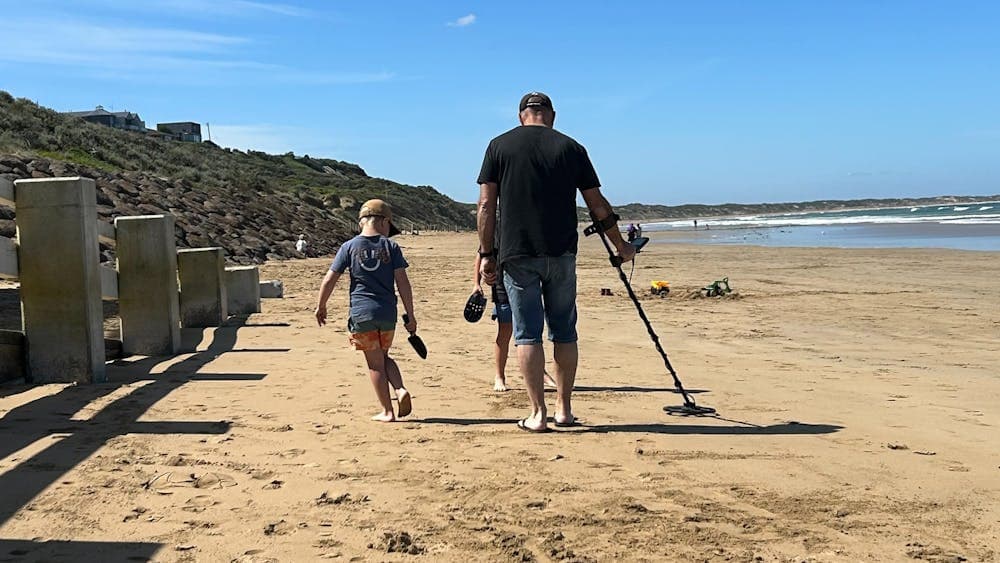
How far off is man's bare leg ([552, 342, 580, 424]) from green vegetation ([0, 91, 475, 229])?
20.5 meters

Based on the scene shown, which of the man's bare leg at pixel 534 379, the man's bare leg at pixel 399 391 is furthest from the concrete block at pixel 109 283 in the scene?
the man's bare leg at pixel 534 379

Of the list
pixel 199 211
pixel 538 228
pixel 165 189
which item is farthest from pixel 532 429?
pixel 165 189

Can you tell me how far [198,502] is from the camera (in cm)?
389

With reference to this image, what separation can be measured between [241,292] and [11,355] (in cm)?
520

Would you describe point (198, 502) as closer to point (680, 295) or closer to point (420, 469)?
point (420, 469)

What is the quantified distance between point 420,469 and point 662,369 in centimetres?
375

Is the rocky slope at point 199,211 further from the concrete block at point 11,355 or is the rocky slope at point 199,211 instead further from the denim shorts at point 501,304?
the denim shorts at point 501,304

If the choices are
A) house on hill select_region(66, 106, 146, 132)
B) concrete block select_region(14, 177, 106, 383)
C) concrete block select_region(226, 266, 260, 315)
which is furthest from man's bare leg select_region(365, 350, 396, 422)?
house on hill select_region(66, 106, 146, 132)

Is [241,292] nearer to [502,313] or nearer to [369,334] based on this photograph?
[502,313]

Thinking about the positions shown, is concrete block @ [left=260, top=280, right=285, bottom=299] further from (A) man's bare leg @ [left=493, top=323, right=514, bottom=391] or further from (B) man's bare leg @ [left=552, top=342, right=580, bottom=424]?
(B) man's bare leg @ [left=552, top=342, right=580, bottom=424]

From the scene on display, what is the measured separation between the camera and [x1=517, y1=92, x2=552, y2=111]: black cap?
17.8 feet

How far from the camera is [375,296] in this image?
5.76 meters

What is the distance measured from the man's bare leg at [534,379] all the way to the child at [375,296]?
80cm

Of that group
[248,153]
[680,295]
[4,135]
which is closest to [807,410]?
[680,295]
